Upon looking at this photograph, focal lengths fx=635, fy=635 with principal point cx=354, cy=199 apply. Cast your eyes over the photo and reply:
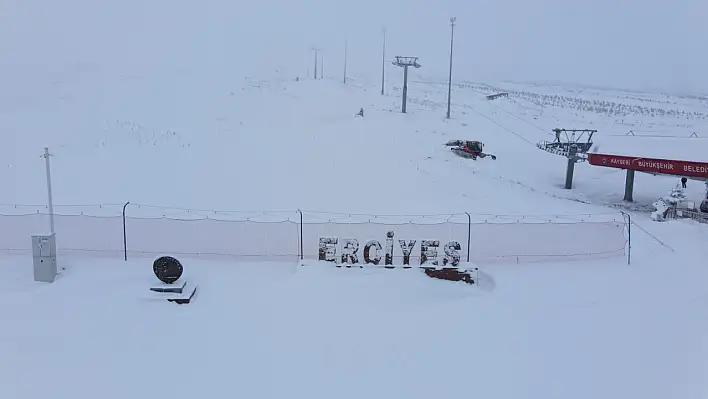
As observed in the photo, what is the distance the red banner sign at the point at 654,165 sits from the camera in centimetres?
3089

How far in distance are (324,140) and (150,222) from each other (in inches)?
913

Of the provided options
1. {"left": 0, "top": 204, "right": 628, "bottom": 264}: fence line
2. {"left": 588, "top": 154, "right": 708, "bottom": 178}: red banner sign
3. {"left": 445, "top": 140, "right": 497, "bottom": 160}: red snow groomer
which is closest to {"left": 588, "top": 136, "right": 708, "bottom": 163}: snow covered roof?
{"left": 588, "top": 154, "right": 708, "bottom": 178}: red banner sign

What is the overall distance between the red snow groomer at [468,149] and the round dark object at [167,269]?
27.1 meters

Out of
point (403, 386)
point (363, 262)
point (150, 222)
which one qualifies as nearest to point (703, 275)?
point (363, 262)

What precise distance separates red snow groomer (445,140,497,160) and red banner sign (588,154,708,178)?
7.67 meters

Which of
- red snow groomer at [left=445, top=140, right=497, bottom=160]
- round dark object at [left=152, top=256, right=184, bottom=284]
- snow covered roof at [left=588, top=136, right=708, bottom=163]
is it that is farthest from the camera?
red snow groomer at [left=445, top=140, right=497, bottom=160]

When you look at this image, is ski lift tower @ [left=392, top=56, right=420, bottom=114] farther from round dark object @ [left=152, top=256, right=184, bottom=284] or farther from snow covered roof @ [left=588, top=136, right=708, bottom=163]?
round dark object @ [left=152, top=256, right=184, bottom=284]

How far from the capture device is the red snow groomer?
134ft

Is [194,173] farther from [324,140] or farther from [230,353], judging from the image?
[230,353]

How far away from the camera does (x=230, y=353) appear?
13.5m

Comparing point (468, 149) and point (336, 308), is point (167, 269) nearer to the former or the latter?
point (336, 308)

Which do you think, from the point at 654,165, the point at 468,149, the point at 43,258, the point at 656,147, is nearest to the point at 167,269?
the point at 43,258

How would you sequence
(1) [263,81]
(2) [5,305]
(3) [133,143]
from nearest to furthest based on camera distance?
(2) [5,305]
(3) [133,143]
(1) [263,81]

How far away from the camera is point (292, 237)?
19.4m
